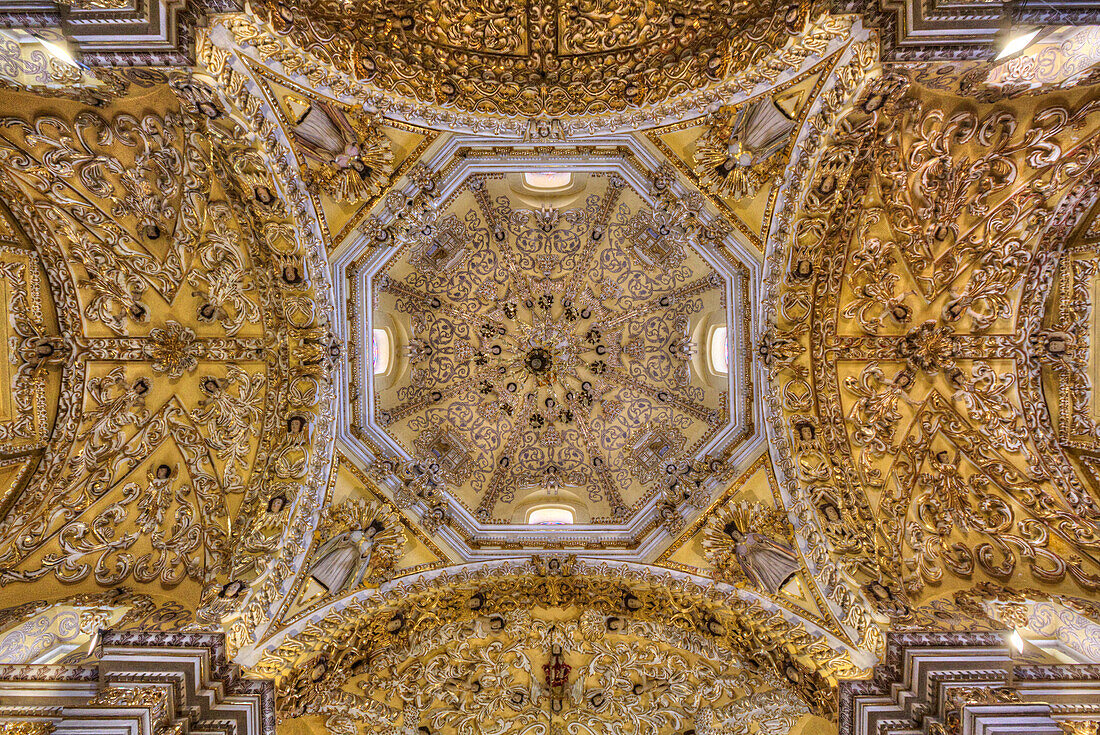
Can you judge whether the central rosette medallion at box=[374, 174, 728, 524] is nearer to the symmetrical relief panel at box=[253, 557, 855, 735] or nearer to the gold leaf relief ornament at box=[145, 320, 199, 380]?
the symmetrical relief panel at box=[253, 557, 855, 735]

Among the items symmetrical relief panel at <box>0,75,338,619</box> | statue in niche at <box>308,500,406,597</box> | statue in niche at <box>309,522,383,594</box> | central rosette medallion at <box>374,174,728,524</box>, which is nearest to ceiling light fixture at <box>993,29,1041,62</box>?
central rosette medallion at <box>374,174,728,524</box>

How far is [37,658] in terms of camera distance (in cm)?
765

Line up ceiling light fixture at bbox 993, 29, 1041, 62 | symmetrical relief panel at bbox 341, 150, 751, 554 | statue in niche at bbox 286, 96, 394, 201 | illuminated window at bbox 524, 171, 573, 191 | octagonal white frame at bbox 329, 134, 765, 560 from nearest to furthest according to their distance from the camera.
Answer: ceiling light fixture at bbox 993, 29, 1041, 62, statue in niche at bbox 286, 96, 394, 201, octagonal white frame at bbox 329, 134, 765, 560, symmetrical relief panel at bbox 341, 150, 751, 554, illuminated window at bbox 524, 171, 573, 191

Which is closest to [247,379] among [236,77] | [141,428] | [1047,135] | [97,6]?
[141,428]

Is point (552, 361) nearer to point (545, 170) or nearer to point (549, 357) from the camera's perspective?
point (549, 357)

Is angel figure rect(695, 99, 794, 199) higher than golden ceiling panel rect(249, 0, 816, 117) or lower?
lower

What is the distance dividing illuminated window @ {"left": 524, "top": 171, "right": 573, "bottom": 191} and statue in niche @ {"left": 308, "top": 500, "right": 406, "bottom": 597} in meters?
7.92

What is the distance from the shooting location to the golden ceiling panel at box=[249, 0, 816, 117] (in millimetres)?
8227

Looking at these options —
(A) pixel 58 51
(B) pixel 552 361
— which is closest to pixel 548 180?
(B) pixel 552 361

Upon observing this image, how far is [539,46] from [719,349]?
7526mm

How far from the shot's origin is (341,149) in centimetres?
916

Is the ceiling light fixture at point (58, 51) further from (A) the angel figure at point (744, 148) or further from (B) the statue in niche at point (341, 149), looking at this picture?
(A) the angel figure at point (744, 148)

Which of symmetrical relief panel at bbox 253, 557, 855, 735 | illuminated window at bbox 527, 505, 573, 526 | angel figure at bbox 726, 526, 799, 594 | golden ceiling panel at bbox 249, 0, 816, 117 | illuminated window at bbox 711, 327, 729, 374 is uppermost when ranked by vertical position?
golden ceiling panel at bbox 249, 0, 816, 117

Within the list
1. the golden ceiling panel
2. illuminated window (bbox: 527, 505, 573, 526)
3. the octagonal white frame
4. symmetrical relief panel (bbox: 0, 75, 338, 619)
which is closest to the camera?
the golden ceiling panel
